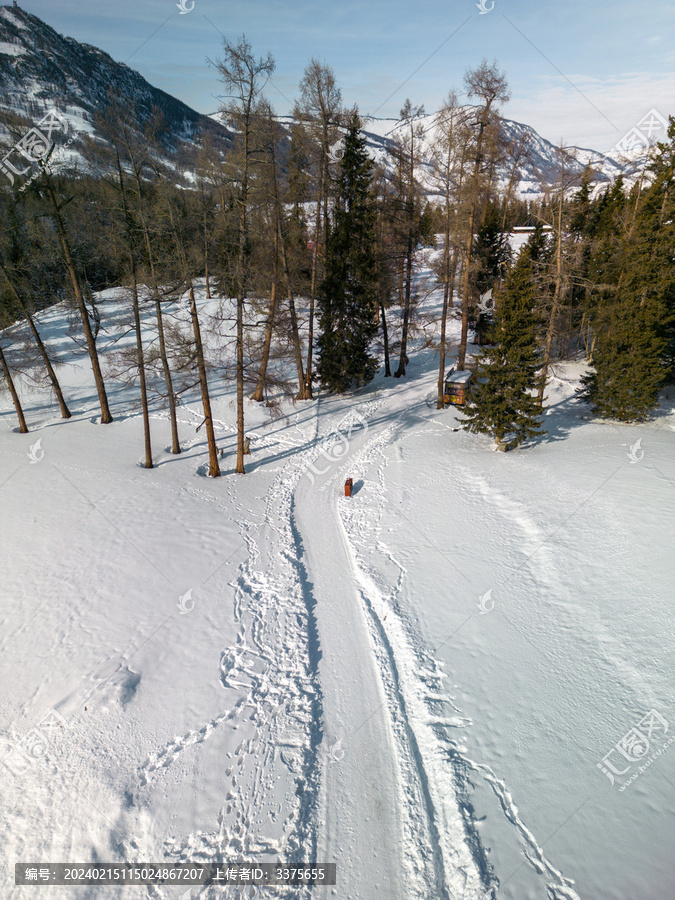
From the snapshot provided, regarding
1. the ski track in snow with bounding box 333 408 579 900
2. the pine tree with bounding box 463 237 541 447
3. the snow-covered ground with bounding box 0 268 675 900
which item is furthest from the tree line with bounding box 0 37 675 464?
the ski track in snow with bounding box 333 408 579 900

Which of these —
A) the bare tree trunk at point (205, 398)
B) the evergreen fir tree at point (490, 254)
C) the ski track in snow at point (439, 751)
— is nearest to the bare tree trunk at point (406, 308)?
the evergreen fir tree at point (490, 254)

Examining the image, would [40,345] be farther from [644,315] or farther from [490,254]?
[490,254]

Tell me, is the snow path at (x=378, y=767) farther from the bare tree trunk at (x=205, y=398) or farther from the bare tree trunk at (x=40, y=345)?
the bare tree trunk at (x=40, y=345)

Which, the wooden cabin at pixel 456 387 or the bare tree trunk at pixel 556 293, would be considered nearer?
the bare tree trunk at pixel 556 293

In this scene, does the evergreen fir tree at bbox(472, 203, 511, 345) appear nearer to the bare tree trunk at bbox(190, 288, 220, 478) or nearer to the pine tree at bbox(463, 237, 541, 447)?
the pine tree at bbox(463, 237, 541, 447)

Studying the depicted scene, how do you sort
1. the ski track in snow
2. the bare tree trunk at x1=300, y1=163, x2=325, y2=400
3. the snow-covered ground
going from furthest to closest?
1. the bare tree trunk at x1=300, y1=163, x2=325, y2=400
2. the snow-covered ground
3. the ski track in snow

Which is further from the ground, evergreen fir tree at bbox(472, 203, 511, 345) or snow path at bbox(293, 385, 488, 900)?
evergreen fir tree at bbox(472, 203, 511, 345)

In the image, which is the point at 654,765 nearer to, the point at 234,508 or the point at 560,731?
the point at 560,731
